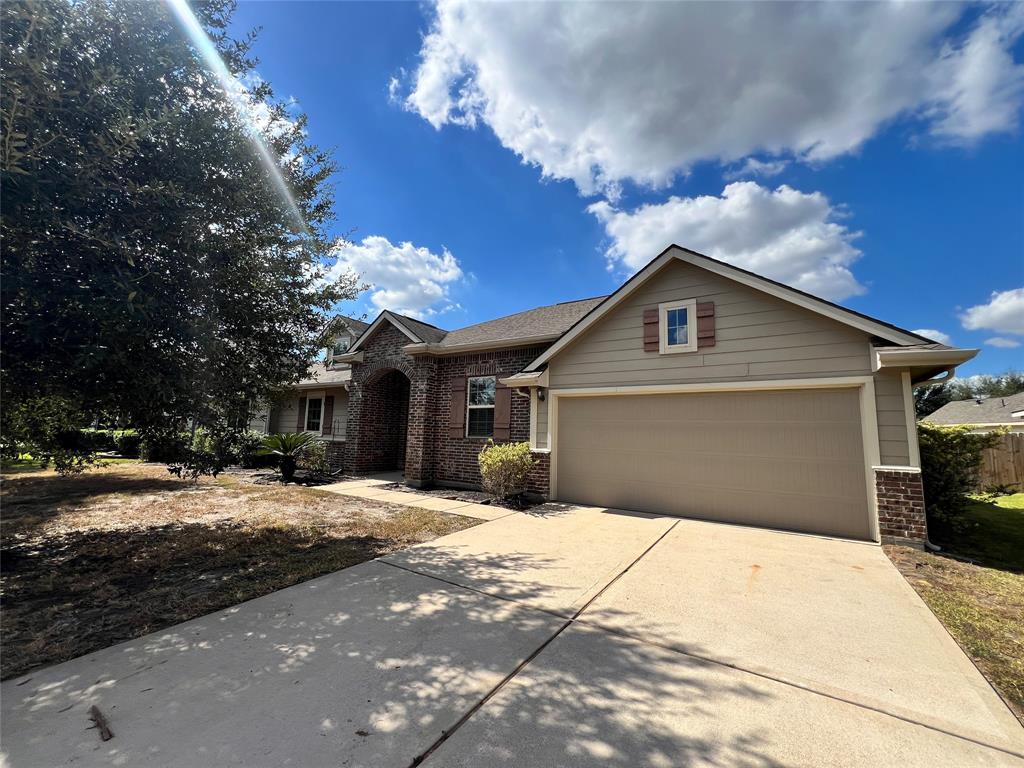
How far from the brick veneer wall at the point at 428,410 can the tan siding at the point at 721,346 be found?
1740 mm

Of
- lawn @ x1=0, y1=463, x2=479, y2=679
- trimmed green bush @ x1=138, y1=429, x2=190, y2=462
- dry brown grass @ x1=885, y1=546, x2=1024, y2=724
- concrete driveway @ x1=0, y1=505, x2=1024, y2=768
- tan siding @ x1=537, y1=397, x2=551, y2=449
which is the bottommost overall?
lawn @ x1=0, y1=463, x2=479, y2=679

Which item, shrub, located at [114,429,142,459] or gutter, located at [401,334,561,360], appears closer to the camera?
gutter, located at [401,334,561,360]

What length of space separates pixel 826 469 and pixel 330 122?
384 inches

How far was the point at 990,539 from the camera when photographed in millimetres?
6398

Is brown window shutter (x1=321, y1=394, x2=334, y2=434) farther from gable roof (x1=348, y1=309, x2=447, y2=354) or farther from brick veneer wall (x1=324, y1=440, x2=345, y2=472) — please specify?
gable roof (x1=348, y1=309, x2=447, y2=354)

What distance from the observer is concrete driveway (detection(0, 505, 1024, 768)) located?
2020mm

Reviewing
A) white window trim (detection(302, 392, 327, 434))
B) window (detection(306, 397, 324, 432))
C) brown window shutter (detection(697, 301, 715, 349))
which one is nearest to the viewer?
brown window shutter (detection(697, 301, 715, 349))

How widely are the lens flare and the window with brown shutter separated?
602cm

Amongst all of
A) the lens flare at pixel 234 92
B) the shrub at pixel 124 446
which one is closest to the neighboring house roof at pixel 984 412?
the lens flare at pixel 234 92

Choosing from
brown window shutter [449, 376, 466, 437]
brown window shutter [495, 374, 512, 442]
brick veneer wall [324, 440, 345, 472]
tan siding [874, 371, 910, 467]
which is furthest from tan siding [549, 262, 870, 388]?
brick veneer wall [324, 440, 345, 472]

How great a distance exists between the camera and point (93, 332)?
3.88 meters

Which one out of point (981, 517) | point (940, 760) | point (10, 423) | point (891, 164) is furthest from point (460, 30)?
point (981, 517)

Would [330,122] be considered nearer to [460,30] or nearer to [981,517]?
[460,30]

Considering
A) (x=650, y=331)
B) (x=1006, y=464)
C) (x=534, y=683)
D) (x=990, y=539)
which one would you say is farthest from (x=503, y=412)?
(x=1006, y=464)
